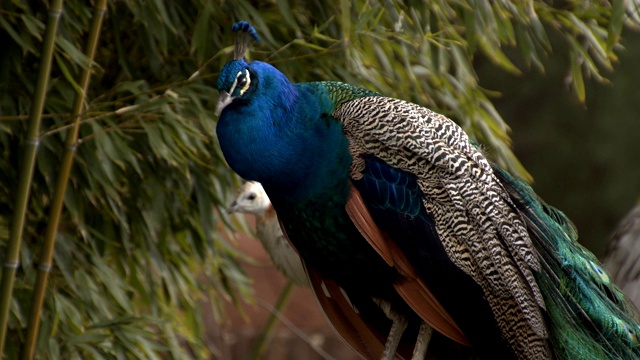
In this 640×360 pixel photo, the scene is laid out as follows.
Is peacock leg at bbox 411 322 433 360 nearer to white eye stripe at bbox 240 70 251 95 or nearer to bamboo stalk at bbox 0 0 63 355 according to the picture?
white eye stripe at bbox 240 70 251 95

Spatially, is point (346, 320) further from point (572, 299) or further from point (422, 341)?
point (572, 299)

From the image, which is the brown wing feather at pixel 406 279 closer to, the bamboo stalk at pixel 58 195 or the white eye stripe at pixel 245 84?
the white eye stripe at pixel 245 84

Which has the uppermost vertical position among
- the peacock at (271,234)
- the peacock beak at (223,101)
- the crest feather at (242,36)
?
the crest feather at (242,36)

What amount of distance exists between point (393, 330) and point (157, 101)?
0.77 meters

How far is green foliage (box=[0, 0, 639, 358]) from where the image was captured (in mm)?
2586

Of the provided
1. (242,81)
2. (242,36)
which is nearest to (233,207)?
(242,36)

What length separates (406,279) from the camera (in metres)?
2.19

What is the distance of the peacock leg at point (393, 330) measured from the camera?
7.88 ft

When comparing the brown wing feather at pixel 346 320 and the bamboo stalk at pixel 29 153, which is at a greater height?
the bamboo stalk at pixel 29 153

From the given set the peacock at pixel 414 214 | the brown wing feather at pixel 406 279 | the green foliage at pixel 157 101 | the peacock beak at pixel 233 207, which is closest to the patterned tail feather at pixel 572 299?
the peacock at pixel 414 214

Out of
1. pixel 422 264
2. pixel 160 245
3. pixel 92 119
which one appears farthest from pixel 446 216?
pixel 160 245

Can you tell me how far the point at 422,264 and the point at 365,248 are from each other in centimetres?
12

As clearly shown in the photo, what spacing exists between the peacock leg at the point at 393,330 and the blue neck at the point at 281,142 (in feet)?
1.28

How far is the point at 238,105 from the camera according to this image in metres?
2.12
